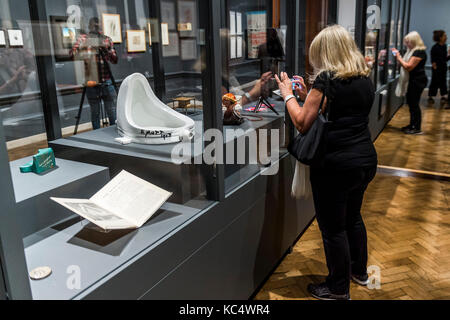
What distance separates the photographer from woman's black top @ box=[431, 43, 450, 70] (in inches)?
285

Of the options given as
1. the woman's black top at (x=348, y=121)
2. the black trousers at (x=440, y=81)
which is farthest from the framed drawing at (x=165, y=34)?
the black trousers at (x=440, y=81)

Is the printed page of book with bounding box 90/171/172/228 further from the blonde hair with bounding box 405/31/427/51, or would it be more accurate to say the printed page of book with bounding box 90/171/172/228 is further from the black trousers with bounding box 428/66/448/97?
the black trousers with bounding box 428/66/448/97

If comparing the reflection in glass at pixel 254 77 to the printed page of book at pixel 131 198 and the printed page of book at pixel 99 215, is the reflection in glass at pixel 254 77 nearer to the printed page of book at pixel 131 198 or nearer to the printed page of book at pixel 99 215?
the printed page of book at pixel 131 198

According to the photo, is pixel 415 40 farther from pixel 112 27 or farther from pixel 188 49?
pixel 188 49

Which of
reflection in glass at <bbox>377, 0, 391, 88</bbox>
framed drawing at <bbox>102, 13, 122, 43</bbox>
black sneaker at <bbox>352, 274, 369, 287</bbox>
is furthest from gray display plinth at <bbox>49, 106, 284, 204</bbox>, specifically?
reflection in glass at <bbox>377, 0, 391, 88</bbox>

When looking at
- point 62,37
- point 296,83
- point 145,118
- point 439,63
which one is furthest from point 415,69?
point 62,37

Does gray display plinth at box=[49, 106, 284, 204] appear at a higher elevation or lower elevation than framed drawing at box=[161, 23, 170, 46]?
lower

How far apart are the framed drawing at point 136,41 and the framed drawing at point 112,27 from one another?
72 millimetres

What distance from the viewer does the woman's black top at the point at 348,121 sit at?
1.84 metres

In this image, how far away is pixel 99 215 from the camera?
147cm

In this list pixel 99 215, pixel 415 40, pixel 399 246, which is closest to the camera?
pixel 99 215

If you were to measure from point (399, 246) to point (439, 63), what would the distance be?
6.01m

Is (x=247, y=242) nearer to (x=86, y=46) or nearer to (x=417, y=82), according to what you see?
(x=86, y=46)

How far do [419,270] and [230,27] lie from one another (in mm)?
1879
